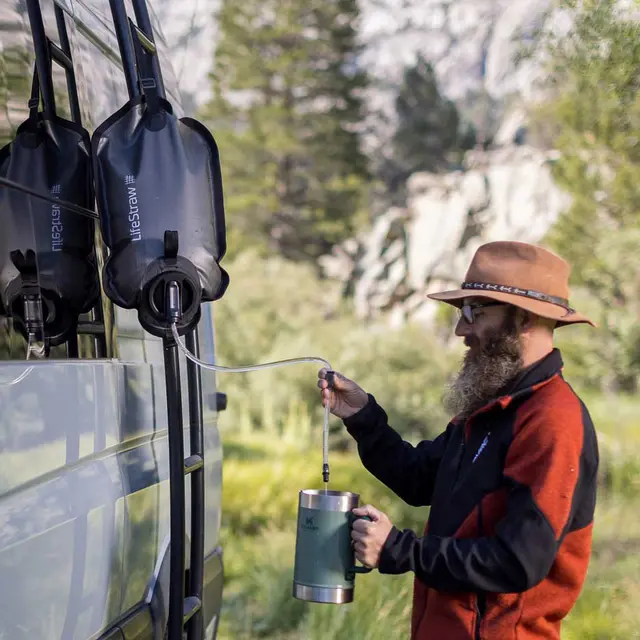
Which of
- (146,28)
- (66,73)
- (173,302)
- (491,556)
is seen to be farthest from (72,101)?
(491,556)

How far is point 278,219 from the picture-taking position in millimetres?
40875

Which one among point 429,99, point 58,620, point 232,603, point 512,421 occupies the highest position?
point 429,99

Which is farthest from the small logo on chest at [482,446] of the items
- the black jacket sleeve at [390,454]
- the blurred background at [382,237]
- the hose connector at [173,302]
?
the blurred background at [382,237]

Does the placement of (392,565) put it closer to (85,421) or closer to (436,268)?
(85,421)

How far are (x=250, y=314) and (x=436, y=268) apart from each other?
26376 mm

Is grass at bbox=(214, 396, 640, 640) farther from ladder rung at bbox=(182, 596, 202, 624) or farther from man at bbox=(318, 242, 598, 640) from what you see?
man at bbox=(318, 242, 598, 640)

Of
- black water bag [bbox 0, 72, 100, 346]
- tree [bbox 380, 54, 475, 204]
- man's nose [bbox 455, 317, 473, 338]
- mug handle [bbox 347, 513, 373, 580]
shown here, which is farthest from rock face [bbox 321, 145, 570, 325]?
mug handle [bbox 347, 513, 373, 580]

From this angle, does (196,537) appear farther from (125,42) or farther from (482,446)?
(125,42)

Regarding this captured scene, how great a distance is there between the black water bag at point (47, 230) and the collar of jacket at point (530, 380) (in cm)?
114

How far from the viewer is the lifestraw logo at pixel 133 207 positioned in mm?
2359

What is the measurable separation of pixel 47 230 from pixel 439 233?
133ft

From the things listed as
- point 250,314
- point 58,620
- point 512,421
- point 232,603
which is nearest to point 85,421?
point 58,620

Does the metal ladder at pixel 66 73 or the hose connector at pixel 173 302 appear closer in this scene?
the hose connector at pixel 173 302

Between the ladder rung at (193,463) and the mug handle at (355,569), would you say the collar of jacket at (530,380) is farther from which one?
the ladder rung at (193,463)
